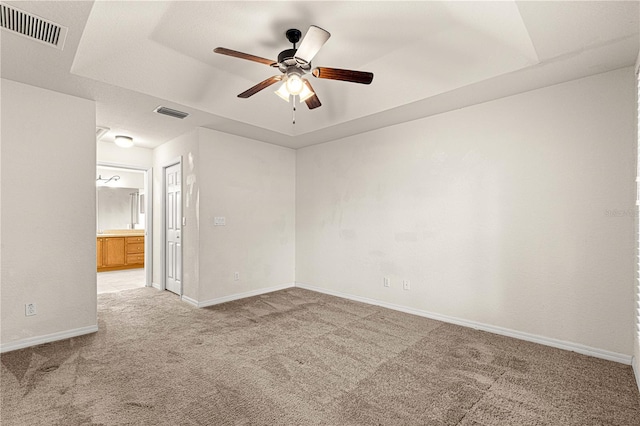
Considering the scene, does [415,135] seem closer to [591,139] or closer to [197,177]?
[591,139]

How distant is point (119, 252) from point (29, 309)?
14.7 ft

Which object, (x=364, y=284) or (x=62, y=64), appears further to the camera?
(x=364, y=284)

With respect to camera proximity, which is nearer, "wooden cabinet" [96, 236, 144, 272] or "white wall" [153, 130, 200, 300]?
"white wall" [153, 130, 200, 300]

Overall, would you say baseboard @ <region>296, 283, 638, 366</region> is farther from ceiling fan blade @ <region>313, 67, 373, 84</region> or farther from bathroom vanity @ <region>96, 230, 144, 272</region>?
bathroom vanity @ <region>96, 230, 144, 272</region>

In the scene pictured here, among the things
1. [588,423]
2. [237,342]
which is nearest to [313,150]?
[237,342]

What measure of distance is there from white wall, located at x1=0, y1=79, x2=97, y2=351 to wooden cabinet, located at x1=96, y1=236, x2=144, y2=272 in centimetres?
404

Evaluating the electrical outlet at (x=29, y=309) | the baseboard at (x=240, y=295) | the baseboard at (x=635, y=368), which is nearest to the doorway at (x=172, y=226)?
the baseboard at (x=240, y=295)

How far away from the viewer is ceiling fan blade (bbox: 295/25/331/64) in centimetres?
200

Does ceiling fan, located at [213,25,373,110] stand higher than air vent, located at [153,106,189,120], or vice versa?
air vent, located at [153,106,189,120]

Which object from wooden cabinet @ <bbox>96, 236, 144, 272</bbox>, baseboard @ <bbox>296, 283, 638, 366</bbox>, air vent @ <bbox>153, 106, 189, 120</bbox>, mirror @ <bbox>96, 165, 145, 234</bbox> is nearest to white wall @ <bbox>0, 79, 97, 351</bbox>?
air vent @ <bbox>153, 106, 189, 120</bbox>

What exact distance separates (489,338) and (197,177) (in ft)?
13.4

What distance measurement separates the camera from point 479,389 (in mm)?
2203

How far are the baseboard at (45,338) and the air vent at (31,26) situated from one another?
106 inches

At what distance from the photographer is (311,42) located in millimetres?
2113
